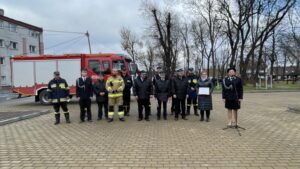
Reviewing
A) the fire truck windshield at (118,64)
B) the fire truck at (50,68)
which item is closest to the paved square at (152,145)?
the fire truck at (50,68)

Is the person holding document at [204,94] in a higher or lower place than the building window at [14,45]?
lower

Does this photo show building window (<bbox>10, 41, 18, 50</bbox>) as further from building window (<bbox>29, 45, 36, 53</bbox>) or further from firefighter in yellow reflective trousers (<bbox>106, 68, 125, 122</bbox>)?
firefighter in yellow reflective trousers (<bbox>106, 68, 125, 122</bbox>)

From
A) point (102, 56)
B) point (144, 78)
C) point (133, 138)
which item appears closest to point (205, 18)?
point (102, 56)

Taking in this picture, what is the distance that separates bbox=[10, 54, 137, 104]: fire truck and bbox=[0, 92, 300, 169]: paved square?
25.1ft

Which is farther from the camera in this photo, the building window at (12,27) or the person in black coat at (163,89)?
the building window at (12,27)

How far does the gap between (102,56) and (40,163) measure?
43.1 ft

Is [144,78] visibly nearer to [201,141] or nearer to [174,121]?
[174,121]

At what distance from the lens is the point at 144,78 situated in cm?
1193

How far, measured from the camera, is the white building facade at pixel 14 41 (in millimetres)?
49406

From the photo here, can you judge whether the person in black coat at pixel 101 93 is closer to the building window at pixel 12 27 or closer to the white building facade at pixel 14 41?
the white building facade at pixel 14 41

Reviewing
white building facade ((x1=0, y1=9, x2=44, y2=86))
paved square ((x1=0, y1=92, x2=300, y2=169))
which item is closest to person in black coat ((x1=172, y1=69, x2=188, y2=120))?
paved square ((x1=0, y1=92, x2=300, y2=169))

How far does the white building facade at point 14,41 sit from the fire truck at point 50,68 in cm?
2721

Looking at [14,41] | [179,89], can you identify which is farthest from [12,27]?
[179,89]

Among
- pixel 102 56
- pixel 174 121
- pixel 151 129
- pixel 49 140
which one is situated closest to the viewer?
pixel 49 140
